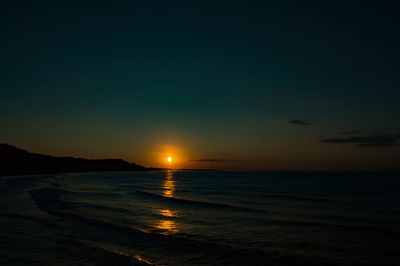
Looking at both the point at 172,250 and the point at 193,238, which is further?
→ the point at 193,238

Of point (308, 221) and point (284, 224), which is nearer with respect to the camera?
point (284, 224)

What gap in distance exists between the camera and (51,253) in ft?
41.3

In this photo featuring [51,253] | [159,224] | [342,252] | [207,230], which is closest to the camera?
[51,253]

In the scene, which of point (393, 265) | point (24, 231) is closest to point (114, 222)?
point (24, 231)

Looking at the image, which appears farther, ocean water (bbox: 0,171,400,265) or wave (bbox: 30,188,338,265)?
ocean water (bbox: 0,171,400,265)

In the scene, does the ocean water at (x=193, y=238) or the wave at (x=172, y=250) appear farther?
the ocean water at (x=193, y=238)

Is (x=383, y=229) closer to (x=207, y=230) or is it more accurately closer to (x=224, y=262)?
(x=207, y=230)

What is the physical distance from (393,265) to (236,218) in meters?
11.4

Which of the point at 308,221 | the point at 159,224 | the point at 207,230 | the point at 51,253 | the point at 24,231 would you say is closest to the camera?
the point at 51,253

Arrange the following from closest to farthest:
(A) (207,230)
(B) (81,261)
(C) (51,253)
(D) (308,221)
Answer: (B) (81,261)
(C) (51,253)
(A) (207,230)
(D) (308,221)

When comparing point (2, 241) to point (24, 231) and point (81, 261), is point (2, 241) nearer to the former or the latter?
point (24, 231)

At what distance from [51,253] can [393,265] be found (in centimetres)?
1408

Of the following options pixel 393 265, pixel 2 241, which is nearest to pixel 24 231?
pixel 2 241

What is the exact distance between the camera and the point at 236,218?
73.1 feet
